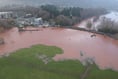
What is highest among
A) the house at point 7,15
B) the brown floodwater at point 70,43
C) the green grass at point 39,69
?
the house at point 7,15

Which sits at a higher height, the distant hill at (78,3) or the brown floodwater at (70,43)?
the distant hill at (78,3)

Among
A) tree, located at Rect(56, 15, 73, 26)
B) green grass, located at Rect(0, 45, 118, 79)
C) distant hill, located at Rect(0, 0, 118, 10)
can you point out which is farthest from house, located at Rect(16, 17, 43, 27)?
green grass, located at Rect(0, 45, 118, 79)

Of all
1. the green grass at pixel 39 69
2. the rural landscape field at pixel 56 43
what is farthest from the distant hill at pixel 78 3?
the green grass at pixel 39 69

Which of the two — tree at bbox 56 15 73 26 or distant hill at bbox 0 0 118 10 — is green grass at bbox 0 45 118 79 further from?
distant hill at bbox 0 0 118 10

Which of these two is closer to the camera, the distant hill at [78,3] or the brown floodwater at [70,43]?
the brown floodwater at [70,43]

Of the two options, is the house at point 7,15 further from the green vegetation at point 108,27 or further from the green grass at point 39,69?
the green vegetation at point 108,27

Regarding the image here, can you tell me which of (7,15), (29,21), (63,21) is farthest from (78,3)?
(7,15)
